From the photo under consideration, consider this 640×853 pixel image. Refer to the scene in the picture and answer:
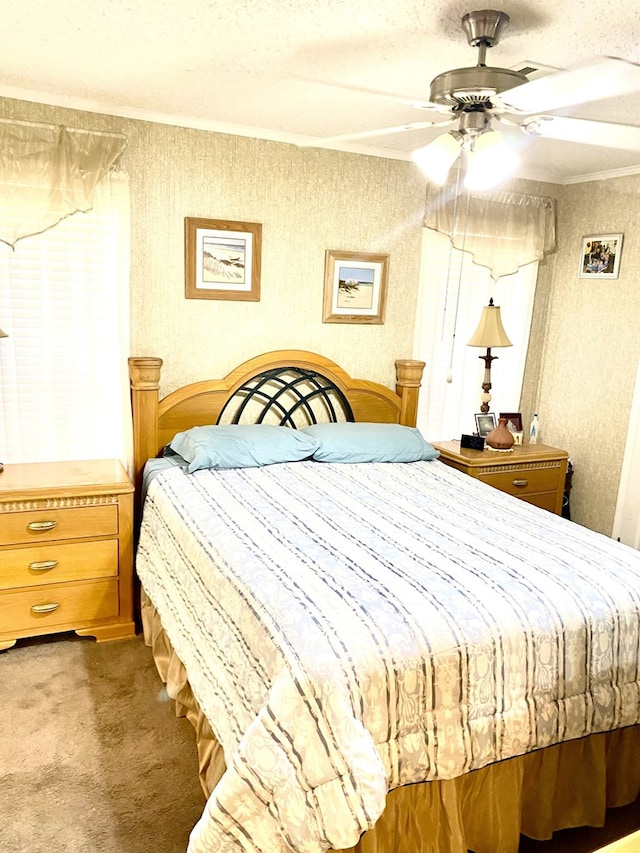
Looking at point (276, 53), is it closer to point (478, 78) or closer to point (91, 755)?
point (478, 78)

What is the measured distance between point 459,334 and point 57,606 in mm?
2722

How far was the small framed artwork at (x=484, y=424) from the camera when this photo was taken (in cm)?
400

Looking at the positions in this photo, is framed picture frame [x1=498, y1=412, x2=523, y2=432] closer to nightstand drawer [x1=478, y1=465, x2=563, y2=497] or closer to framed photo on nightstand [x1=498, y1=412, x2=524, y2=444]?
framed photo on nightstand [x1=498, y1=412, x2=524, y2=444]

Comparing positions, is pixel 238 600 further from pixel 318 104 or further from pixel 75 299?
pixel 318 104

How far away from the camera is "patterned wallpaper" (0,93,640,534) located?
322cm

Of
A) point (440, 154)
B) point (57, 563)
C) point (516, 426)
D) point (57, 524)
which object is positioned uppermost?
point (440, 154)

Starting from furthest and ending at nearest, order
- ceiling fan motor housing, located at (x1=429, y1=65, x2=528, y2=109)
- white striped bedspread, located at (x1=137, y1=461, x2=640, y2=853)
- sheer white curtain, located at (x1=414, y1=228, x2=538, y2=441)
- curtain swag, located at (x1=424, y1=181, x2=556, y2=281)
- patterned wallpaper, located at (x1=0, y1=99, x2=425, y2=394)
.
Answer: sheer white curtain, located at (x1=414, y1=228, x2=538, y2=441)
curtain swag, located at (x1=424, y1=181, x2=556, y2=281)
patterned wallpaper, located at (x1=0, y1=99, x2=425, y2=394)
ceiling fan motor housing, located at (x1=429, y1=65, x2=528, y2=109)
white striped bedspread, located at (x1=137, y1=461, x2=640, y2=853)

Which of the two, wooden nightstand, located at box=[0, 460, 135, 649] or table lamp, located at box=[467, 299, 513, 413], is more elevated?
table lamp, located at box=[467, 299, 513, 413]

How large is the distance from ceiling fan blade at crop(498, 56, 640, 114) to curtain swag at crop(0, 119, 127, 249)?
1947 mm

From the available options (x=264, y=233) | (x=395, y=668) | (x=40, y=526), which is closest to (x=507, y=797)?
(x=395, y=668)

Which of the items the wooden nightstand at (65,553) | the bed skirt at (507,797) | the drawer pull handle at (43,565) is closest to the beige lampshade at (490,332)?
the wooden nightstand at (65,553)

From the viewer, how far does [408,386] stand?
3.85 meters

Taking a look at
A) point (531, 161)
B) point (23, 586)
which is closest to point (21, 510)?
point (23, 586)

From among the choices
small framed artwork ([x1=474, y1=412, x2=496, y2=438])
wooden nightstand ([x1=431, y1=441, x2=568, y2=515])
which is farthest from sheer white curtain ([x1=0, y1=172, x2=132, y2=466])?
small framed artwork ([x1=474, y1=412, x2=496, y2=438])
